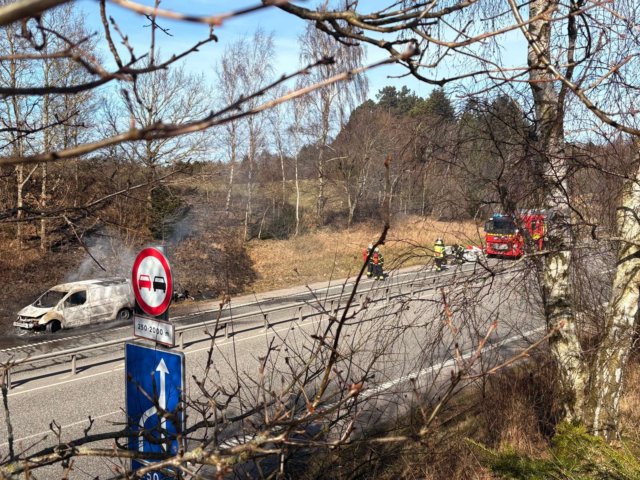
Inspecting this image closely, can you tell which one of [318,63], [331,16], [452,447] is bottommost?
[452,447]

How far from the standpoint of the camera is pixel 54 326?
47.8 feet

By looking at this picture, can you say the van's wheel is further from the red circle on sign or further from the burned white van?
the red circle on sign

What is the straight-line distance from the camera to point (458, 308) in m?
5.11

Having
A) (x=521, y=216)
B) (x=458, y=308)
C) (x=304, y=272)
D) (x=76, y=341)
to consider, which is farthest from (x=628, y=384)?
Result: (x=304, y=272)

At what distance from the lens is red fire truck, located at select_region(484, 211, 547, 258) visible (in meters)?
5.59

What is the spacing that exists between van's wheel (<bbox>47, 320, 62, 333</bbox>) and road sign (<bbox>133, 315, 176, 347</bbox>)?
1216cm

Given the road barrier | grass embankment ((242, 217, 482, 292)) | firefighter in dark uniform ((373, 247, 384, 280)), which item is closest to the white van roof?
the road barrier

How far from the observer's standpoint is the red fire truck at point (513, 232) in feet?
18.3

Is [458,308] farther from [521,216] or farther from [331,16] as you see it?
[331,16]

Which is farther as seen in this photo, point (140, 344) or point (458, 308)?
point (458, 308)

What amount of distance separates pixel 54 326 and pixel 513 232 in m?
12.7

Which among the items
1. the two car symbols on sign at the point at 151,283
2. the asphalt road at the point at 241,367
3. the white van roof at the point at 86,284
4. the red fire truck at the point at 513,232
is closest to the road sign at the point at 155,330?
the two car symbols on sign at the point at 151,283

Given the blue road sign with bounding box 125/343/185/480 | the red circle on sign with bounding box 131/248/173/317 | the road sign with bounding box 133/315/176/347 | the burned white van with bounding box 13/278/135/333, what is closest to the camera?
the blue road sign with bounding box 125/343/185/480

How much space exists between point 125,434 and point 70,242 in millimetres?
18808
